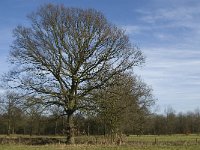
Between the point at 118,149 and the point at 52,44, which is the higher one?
the point at 52,44

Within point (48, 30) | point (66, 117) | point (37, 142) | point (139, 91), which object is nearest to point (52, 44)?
point (48, 30)

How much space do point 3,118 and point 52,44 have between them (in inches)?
2002

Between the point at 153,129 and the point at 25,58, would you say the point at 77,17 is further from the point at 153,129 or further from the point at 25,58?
the point at 153,129

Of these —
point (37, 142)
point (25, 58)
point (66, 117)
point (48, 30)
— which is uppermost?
point (48, 30)

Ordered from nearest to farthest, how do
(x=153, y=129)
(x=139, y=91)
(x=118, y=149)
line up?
(x=118, y=149), (x=139, y=91), (x=153, y=129)

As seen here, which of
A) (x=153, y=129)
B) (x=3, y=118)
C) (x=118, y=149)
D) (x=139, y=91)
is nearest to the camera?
(x=118, y=149)

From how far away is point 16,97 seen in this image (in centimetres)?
3506

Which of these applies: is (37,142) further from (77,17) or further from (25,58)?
(77,17)

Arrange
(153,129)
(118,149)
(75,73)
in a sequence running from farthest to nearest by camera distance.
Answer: (153,129) → (75,73) → (118,149)

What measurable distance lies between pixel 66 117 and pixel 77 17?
964 centimetres

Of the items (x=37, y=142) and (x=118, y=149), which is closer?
(x=118, y=149)

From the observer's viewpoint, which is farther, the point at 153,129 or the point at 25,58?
the point at 153,129

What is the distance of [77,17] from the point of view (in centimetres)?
3522

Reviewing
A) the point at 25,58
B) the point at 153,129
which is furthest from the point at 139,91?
the point at 153,129
